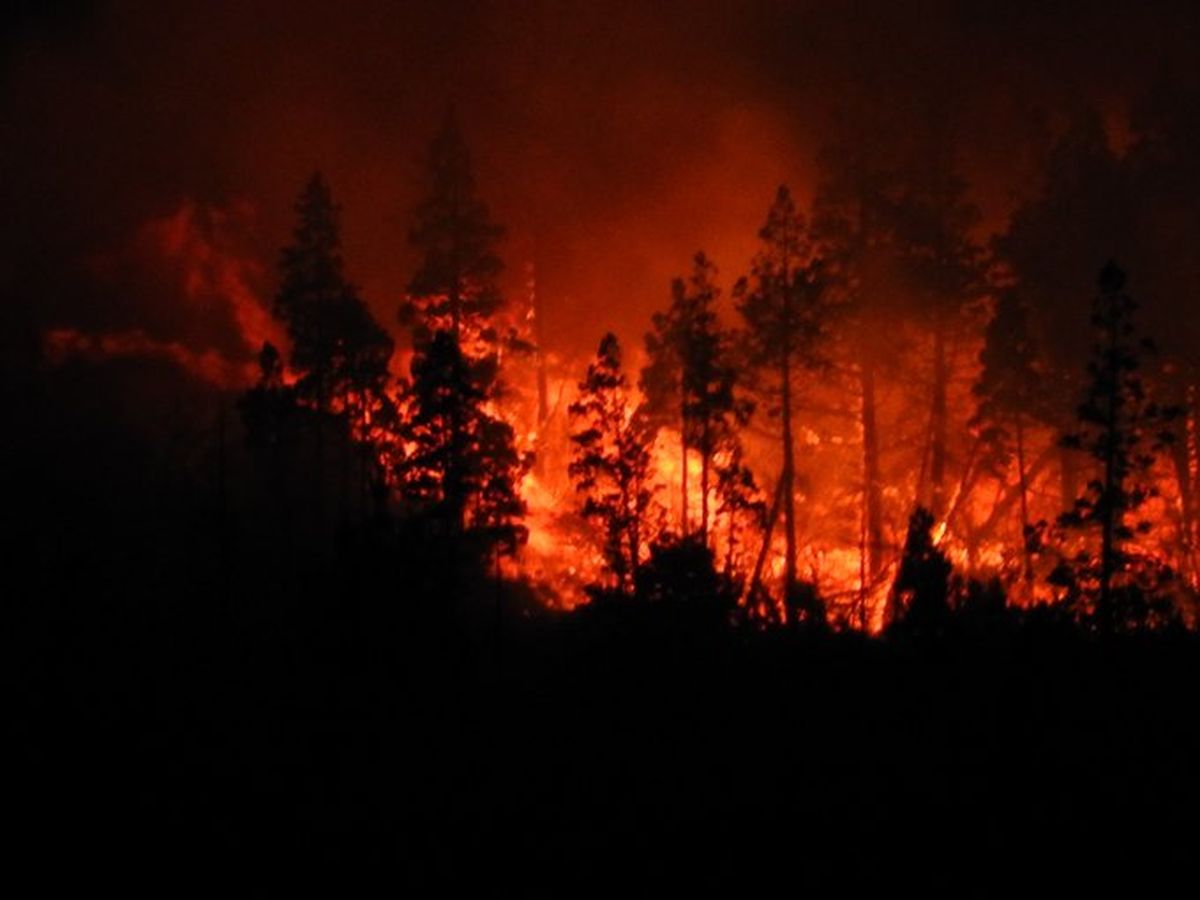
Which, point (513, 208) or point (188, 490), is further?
point (513, 208)

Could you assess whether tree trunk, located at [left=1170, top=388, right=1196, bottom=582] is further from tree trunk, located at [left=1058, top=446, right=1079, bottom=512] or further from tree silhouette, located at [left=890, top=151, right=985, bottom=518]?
tree silhouette, located at [left=890, top=151, right=985, bottom=518]

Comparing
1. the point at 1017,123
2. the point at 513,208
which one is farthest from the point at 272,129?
the point at 1017,123

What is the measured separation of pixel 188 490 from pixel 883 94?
33.1 m

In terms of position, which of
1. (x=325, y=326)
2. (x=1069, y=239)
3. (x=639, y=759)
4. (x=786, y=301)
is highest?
(x=1069, y=239)

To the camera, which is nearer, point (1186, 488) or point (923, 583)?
point (923, 583)

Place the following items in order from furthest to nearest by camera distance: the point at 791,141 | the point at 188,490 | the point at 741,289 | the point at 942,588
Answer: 1. the point at 791,141
2. the point at 188,490
3. the point at 741,289
4. the point at 942,588

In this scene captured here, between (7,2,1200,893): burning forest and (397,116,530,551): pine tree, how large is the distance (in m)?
0.17

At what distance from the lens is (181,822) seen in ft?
40.1

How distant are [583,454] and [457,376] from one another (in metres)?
20.2

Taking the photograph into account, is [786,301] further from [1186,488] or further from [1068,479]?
[1186,488]

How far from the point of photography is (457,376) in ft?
90.2

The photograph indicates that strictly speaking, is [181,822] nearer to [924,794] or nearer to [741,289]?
[924,794]

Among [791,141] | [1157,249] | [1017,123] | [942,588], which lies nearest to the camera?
[942,588]

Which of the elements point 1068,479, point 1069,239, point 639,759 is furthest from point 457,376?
point 1069,239
